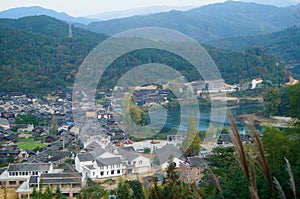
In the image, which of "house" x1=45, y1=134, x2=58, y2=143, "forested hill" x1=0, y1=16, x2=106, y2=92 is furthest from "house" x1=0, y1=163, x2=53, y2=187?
"forested hill" x1=0, y1=16, x2=106, y2=92

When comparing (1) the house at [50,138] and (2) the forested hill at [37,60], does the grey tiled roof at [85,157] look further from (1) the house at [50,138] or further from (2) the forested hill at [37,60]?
(2) the forested hill at [37,60]

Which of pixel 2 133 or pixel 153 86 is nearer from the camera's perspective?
pixel 2 133

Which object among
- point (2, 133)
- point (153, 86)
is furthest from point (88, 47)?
point (2, 133)

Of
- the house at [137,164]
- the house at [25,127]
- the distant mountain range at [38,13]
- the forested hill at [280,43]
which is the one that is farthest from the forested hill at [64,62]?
the distant mountain range at [38,13]

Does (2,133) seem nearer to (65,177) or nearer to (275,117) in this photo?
(65,177)

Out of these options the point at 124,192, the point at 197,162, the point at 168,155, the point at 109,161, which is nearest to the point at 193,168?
the point at 197,162

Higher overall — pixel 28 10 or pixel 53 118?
pixel 28 10

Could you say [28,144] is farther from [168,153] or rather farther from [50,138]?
[168,153]
